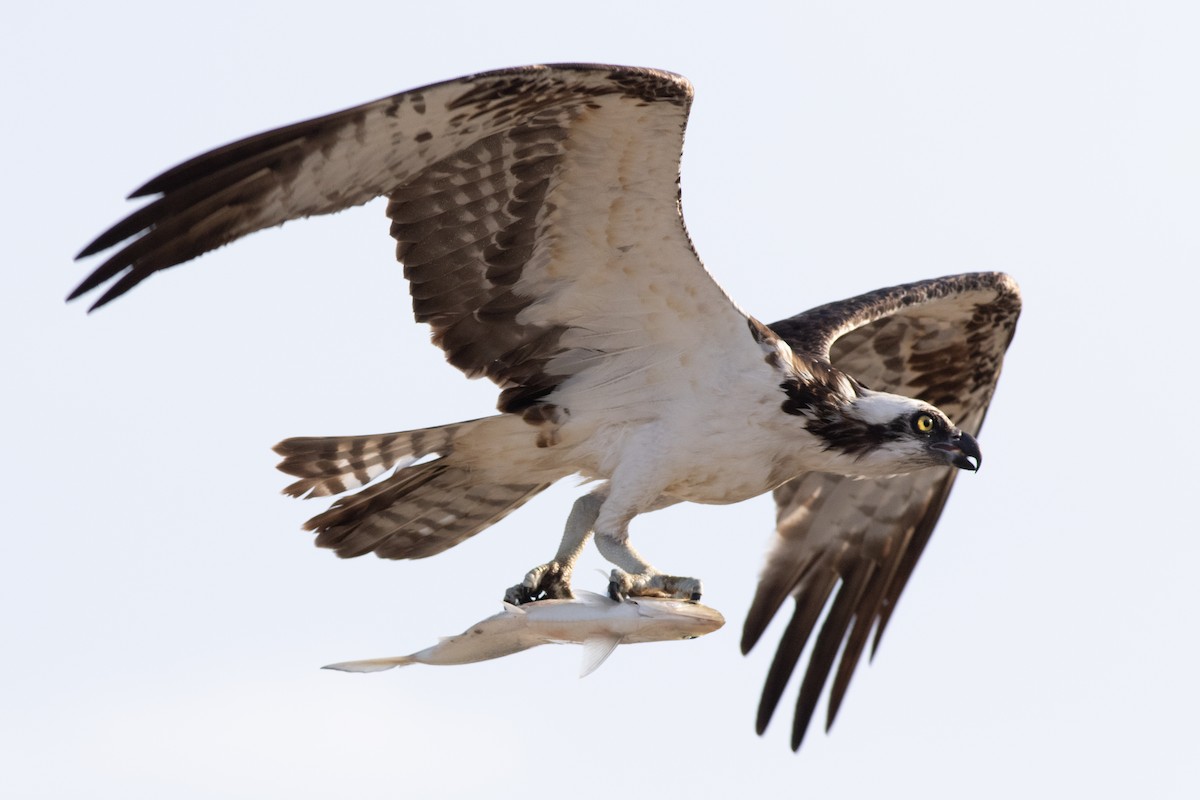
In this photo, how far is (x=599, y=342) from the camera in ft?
31.9

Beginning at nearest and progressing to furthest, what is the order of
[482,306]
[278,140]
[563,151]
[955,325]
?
[278,140] < [563,151] < [482,306] < [955,325]

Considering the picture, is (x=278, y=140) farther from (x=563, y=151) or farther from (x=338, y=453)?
(x=338, y=453)

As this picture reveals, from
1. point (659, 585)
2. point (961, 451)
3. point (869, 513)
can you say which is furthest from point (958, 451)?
point (869, 513)

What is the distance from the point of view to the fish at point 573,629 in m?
8.67

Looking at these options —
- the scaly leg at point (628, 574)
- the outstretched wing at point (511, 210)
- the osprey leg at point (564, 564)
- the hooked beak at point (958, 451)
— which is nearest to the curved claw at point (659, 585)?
the scaly leg at point (628, 574)

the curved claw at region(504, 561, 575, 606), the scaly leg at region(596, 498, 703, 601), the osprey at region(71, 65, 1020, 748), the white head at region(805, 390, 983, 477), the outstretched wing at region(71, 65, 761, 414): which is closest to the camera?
the outstretched wing at region(71, 65, 761, 414)

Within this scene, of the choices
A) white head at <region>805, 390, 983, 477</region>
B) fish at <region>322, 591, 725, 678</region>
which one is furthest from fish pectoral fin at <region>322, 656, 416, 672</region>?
white head at <region>805, 390, 983, 477</region>

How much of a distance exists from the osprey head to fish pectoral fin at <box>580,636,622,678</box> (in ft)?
5.25

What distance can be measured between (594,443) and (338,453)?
128 centimetres

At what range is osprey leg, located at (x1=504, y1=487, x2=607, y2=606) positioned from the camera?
9.40 meters

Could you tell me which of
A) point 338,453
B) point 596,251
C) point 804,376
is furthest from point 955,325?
point 338,453

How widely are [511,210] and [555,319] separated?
0.78 metres

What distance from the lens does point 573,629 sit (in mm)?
8750

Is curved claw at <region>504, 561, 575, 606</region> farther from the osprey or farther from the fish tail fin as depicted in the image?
the fish tail fin
